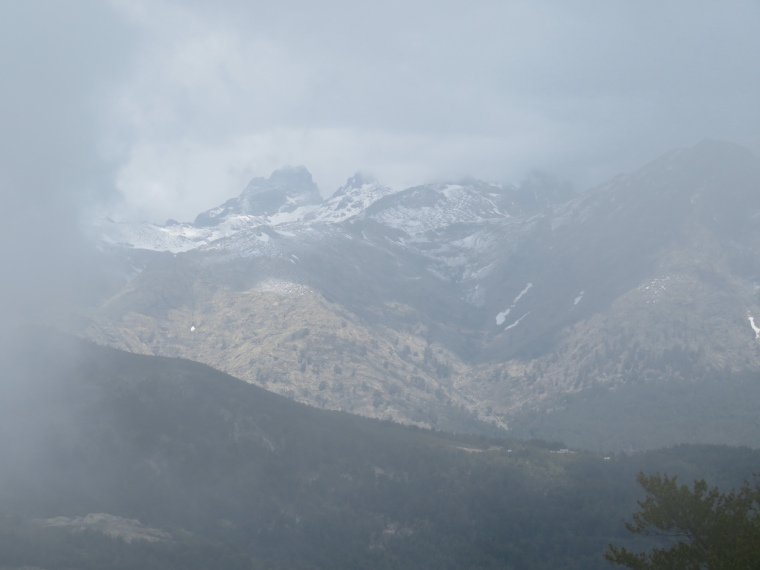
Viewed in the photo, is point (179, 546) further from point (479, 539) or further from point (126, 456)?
point (479, 539)

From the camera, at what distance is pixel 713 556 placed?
55781 mm

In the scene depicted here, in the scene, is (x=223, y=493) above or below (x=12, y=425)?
below

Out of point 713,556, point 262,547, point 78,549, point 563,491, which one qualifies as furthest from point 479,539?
point 713,556

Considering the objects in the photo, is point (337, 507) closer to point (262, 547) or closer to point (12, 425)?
point (262, 547)

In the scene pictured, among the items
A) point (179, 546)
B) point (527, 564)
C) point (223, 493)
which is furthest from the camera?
point (223, 493)

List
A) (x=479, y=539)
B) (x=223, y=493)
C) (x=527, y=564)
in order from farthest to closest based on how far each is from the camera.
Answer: (x=223, y=493), (x=479, y=539), (x=527, y=564)

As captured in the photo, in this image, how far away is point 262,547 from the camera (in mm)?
180875

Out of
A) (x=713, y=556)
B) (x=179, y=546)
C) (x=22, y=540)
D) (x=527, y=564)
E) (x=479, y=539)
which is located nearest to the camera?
(x=713, y=556)

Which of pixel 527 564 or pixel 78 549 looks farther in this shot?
pixel 527 564

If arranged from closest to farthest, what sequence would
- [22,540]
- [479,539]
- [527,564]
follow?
[22,540]
[527,564]
[479,539]

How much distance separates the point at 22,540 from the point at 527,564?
103311 millimetres

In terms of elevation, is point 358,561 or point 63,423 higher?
point 63,423

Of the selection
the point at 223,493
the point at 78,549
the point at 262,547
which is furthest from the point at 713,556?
the point at 223,493

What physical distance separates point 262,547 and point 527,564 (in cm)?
6090
